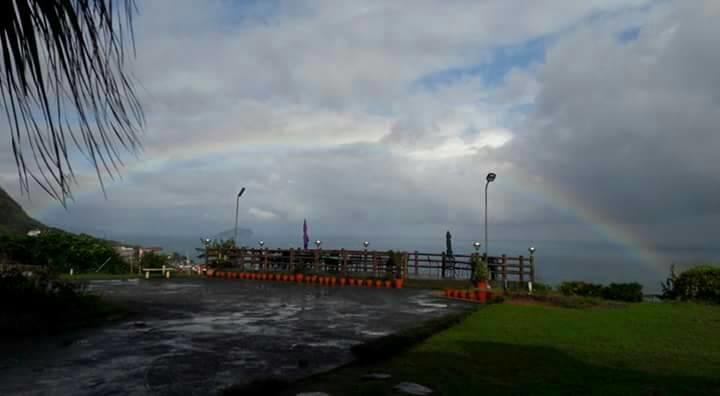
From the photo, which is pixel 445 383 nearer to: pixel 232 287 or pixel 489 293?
pixel 489 293

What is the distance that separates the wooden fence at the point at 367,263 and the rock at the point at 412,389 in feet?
52.4

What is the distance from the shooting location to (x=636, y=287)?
55.7ft

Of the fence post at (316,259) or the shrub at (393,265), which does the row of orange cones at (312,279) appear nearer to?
the shrub at (393,265)

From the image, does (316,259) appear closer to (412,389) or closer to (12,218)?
(412,389)

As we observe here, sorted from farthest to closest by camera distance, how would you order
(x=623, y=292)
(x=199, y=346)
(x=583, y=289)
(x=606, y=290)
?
(x=583, y=289)
(x=606, y=290)
(x=623, y=292)
(x=199, y=346)

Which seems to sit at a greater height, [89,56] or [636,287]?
[89,56]

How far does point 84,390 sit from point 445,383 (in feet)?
11.5

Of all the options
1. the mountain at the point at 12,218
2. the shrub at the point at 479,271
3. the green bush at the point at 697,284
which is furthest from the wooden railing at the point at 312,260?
the mountain at the point at 12,218

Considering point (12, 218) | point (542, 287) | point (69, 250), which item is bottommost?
point (542, 287)

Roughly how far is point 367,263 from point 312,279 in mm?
2864

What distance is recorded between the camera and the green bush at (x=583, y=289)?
17.6 meters

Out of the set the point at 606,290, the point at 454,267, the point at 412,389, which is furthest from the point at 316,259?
the point at 412,389

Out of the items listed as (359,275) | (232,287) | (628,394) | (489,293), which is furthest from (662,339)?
(359,275)

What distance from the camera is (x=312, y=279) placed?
22297 millimetres
